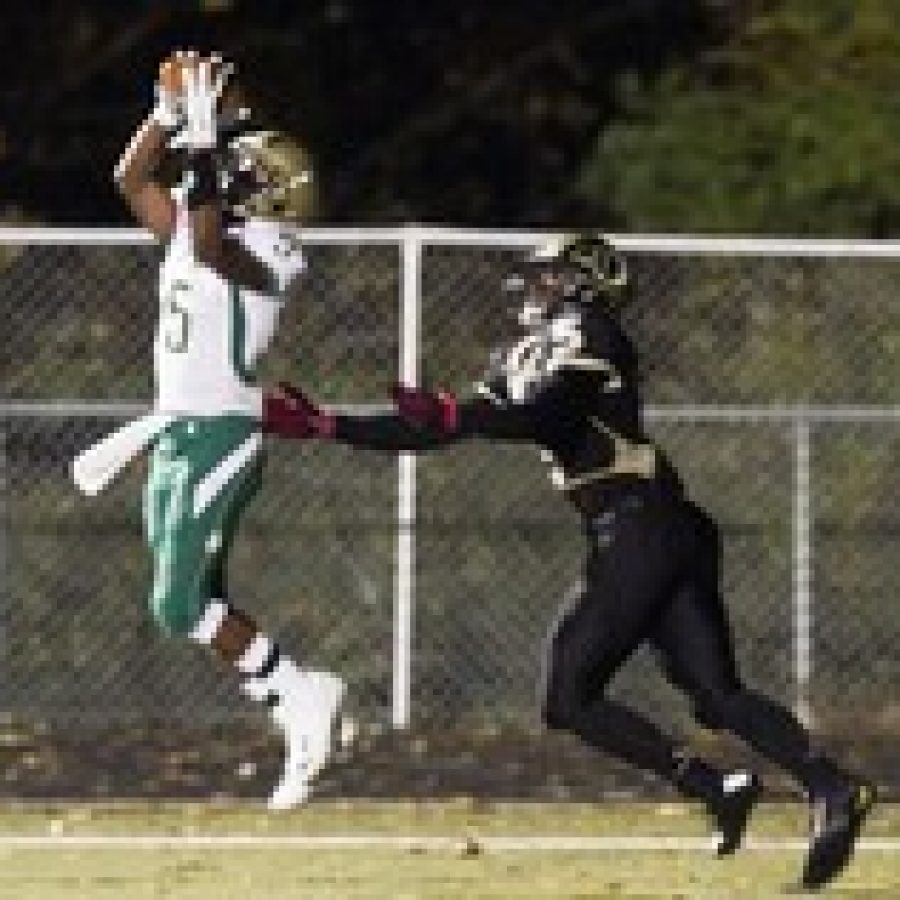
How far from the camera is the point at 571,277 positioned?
17.0m

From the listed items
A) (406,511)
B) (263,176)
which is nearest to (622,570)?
(263,176)

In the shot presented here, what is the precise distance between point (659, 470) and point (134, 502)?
21.9 ft

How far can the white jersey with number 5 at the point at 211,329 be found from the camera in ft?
55.2

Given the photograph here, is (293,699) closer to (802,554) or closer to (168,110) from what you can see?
(168,110)

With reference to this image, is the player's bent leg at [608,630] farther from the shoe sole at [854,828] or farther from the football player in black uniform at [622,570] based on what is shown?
the shoe sole at [854,828]

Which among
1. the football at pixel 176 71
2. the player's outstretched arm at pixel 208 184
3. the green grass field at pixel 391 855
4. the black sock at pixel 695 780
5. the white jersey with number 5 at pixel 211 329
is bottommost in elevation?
the green grass field at pixel 391 855

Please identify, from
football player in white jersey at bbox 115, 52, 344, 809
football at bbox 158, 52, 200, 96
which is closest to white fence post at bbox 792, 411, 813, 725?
football player in white jersey at bbox 115, 52, 344, 809

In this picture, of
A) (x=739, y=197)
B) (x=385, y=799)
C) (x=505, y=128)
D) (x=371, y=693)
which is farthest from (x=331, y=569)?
(x=505, y=128)

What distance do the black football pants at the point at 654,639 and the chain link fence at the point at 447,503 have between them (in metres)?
5.88

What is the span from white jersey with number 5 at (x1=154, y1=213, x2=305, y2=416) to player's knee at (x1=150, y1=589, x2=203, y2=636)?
0.58 meters

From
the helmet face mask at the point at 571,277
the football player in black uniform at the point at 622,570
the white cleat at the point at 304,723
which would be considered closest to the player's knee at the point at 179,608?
the white cleat at the point at 304,723

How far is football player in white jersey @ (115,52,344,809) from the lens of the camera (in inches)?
663

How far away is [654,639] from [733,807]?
1.93 feet

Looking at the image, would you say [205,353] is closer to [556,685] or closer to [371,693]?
[556,685]
